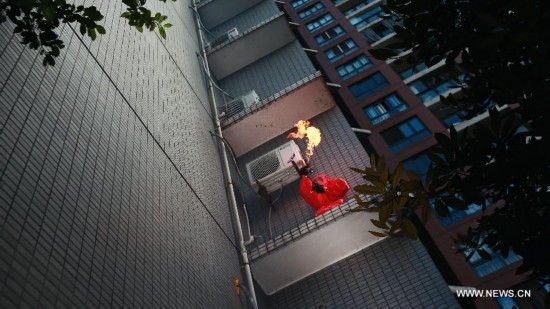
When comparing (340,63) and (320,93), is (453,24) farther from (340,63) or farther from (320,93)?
(340,63)

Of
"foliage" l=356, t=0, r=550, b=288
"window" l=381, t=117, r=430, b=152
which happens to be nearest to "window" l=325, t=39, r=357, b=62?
"window" l=381, t=117, r=430, b=152

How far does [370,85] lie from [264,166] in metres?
9.55

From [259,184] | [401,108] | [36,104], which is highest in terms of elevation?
[36,104]

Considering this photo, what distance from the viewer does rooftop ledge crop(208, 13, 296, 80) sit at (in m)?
12.0

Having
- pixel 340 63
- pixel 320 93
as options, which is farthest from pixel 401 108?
pixel 320 93

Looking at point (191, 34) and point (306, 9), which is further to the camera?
point (306, 9)

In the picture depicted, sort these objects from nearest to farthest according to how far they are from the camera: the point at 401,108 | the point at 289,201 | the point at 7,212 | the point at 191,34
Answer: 1. the point at 7,212
2. the point at 289,201
3. the point at 191,34
4. the point at 401,108

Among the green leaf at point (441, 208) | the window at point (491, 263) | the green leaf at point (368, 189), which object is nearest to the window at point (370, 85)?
the window at point (491, 263)

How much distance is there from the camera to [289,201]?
8195 millimetres

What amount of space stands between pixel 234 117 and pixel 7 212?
6.94 m

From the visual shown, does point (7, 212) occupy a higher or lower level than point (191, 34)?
higher

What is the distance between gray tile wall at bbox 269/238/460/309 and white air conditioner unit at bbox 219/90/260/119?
472 centimetres

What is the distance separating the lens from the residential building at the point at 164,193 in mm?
2586

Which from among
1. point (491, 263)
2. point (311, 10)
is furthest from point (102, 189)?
point (311, 10)
